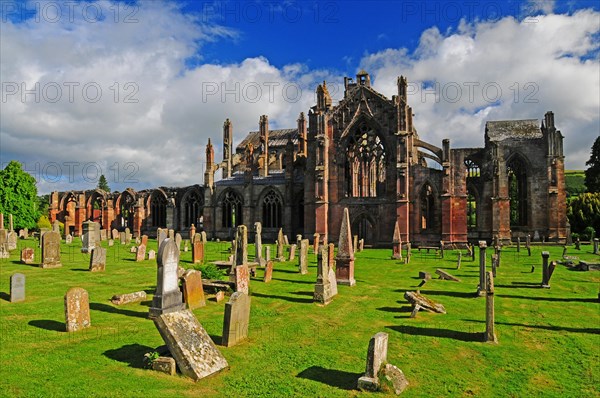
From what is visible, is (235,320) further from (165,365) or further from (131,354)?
(131,354)

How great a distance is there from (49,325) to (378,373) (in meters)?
7.90

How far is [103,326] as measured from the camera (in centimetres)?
968

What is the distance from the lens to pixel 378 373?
6.80 m

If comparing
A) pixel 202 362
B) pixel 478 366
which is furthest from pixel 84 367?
pixel 478 366

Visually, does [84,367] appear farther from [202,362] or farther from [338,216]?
[338,216]

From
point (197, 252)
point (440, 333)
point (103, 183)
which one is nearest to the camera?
point (440, 333)

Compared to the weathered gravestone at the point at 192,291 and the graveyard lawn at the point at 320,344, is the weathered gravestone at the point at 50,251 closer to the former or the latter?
the graveyard lawn at the point at 320,344

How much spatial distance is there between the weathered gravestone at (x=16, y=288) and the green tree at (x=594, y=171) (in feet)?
189

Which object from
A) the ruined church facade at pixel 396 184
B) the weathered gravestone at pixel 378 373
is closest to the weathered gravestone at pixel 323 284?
the weathered gravestone at pixel 378 373

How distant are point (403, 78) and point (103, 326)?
104 ft

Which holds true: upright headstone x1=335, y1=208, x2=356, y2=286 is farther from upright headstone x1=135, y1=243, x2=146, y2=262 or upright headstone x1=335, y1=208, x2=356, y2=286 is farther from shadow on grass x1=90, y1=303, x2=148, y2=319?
upright headstone x1=135, y1=243, x2=146, y2=262

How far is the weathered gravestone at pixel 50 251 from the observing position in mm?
18578

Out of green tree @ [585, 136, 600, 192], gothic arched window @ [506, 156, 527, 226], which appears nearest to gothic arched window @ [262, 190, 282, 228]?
gothic arched window @ [506, 156, 527, 226]

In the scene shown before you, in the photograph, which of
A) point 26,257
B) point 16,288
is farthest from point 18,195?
point 16,288
